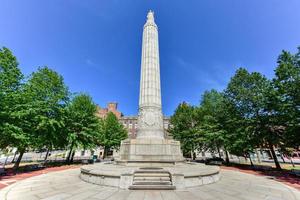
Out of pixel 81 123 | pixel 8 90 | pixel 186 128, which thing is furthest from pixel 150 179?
pixel 186 128

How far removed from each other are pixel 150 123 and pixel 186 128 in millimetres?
21979

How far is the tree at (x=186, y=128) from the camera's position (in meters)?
33.8

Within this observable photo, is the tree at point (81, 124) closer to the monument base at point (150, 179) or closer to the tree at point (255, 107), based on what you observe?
the monument base at point (150, 179)

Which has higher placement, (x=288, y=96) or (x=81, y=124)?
(x=288, y=96)

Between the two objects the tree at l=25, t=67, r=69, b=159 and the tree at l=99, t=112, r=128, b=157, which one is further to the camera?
the tree at l=99, t=112, r=128, b=157

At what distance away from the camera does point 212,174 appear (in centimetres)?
1058

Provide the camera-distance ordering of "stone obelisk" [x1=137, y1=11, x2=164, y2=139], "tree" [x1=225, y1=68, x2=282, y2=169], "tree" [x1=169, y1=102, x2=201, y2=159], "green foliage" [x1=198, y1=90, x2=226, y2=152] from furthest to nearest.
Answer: "tree" [x1=169, y1=102, x2=201, y2=159], "green foliage" [x1=198, y1=90, x2=226, y2=152], "tree" [x1=225, y1=68, x2=282, y2=169], "stone obelisk" [x1=137, y1=11, x2=164, y2=139]

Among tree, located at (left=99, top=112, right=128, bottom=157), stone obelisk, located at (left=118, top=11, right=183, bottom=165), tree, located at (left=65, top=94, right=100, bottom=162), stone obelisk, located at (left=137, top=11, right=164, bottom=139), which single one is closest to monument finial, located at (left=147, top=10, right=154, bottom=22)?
stone obelisk, located at (left=118, top=11, right=183, bottom=165)

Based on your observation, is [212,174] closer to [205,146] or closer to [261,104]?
[261,104]

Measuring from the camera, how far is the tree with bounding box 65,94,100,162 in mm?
27120

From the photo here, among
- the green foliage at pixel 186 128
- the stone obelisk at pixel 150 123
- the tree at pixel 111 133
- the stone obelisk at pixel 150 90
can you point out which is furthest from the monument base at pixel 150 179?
the tree at pixel 111 133

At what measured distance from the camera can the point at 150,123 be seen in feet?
53.2

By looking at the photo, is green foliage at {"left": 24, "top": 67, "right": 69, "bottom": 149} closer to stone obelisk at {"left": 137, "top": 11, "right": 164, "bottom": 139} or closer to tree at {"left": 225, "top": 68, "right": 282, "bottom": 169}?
stone obelisk at {"left": 137, "top": 11, "right": 164, "bottom": 139}

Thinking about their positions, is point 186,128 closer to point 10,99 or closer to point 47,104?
point 47,104
